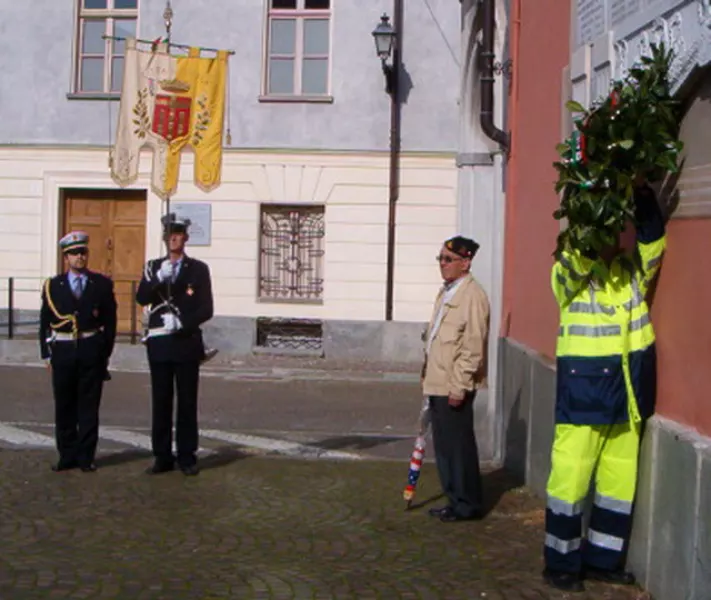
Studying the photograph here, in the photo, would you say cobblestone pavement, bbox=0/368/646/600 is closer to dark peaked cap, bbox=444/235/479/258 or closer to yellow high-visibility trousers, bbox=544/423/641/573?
yellow high-visibility trousers, bbox=544/423/641/573

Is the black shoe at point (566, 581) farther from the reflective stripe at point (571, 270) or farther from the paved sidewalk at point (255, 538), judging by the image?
the reflective stripe at point (571, 270)

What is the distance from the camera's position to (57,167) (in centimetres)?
1909

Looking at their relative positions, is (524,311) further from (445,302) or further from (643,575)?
(643,575)

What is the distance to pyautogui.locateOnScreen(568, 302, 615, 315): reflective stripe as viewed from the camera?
17.8 feet

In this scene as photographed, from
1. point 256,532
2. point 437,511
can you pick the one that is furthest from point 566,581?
point 256,532

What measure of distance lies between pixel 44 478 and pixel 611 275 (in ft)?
14.7

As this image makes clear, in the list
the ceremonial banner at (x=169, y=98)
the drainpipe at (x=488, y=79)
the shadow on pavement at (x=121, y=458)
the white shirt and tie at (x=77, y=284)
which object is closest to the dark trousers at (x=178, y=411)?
the shadow on pavement at (x=121, y=458)

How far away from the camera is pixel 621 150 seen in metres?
5.14

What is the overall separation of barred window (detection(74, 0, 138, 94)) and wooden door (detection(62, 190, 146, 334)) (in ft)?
5.80

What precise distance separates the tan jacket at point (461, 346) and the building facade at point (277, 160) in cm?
1111

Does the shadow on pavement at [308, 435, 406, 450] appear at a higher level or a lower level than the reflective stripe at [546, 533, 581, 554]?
lower

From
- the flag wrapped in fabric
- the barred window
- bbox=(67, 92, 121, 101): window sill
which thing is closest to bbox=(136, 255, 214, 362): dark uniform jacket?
the flag wrapped in fabric

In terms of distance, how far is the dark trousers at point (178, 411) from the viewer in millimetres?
8289

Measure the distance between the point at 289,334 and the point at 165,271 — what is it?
10711 millimetres
